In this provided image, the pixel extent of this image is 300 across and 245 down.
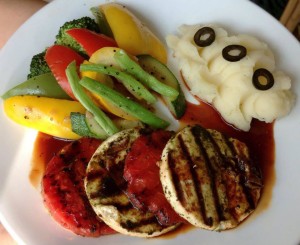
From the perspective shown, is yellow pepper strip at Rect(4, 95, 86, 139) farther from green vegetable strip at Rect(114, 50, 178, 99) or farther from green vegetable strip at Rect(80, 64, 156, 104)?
green vegetable strip at Rect(114, 50, 178, 99)

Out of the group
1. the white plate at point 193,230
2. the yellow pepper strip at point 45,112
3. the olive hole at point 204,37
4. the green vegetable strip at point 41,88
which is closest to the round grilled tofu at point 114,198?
the white plate at point 193,230

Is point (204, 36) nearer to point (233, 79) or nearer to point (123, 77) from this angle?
point (233, 79)

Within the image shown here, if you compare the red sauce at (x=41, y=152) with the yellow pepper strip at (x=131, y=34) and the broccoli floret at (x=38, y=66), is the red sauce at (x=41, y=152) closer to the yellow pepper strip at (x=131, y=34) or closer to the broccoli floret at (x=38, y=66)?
the broccoli floret at (x=38, y=66)

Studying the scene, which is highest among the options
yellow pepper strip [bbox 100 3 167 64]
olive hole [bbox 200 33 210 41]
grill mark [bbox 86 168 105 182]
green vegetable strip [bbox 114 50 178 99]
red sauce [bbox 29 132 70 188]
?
olive hole [bbox 200 33 210 41]

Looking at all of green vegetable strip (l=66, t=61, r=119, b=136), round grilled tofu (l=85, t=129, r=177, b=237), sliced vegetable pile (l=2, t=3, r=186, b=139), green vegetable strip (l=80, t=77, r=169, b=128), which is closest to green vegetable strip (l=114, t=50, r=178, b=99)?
sliced vegetable pile (l=2, t=3, r=186, b=139)

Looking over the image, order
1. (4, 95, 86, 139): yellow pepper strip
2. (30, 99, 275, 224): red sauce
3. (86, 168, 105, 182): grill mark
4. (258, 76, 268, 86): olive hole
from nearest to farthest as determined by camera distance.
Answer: (86, 168, 105, 182): grill mark
(30, 99, 275, 224): red sauce
(258, 76, 268, 86): olive hole
(4, 95, 86, 139): yellow pepper strip

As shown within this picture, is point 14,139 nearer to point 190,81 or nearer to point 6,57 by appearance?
point 6,57

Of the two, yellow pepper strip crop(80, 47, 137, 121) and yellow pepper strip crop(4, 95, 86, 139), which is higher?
yellow pepper strip crop(80, 47, 137, 121)
